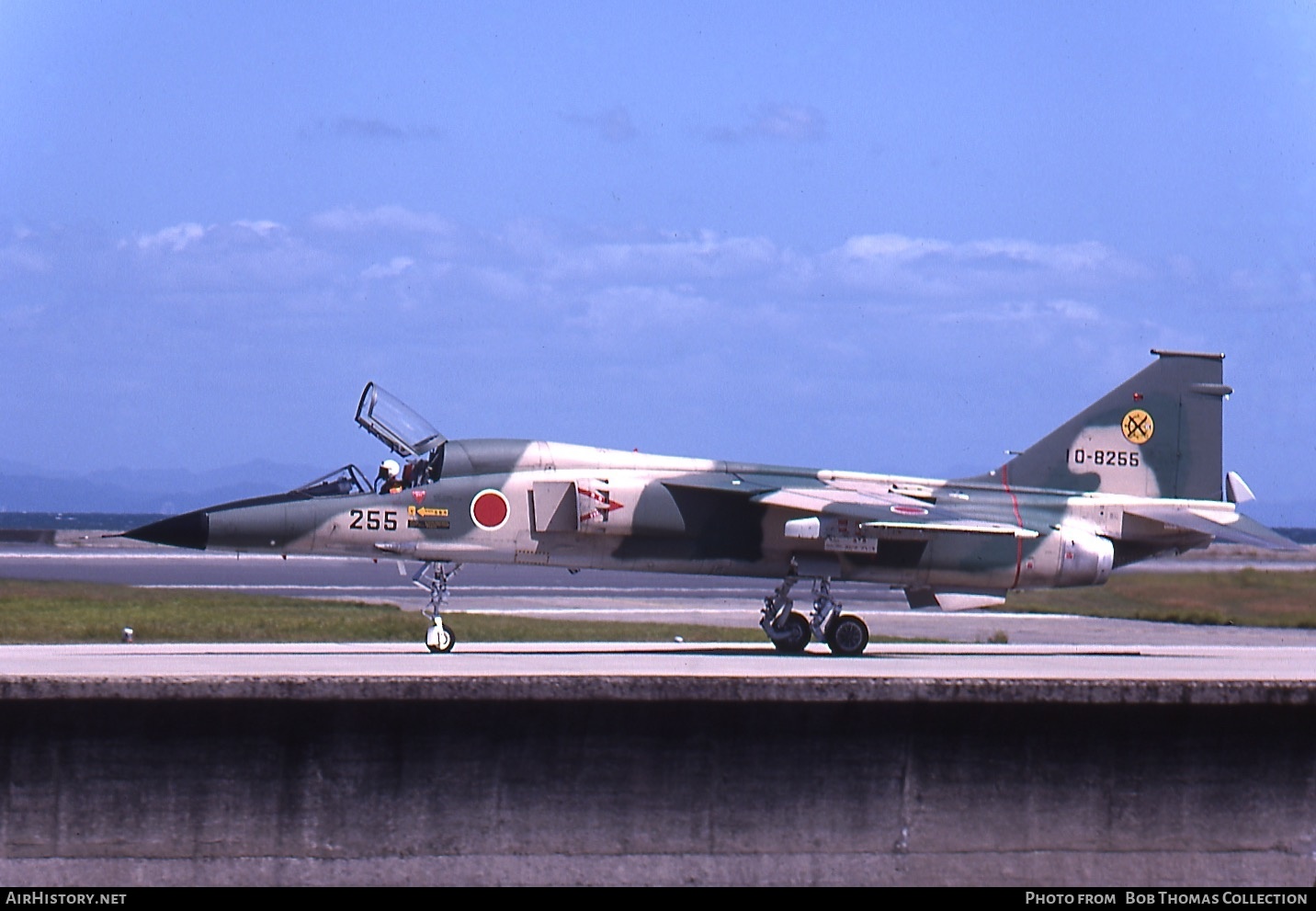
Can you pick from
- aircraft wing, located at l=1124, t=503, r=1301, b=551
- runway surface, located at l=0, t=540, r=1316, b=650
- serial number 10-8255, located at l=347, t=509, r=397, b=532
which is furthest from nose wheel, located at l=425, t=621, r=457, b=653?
aircraft wing, located at l=1124, t=503, r=1301, b=551

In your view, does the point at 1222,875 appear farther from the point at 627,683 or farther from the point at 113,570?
the point at 113,570

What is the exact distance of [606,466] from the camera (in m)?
17.2

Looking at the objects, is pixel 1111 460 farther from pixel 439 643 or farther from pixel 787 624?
pixel 439 643

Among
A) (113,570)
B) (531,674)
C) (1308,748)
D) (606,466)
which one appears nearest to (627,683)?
(531,674)

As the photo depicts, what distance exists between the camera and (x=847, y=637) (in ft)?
56.5

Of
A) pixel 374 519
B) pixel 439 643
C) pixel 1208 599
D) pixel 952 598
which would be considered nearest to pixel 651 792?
pixel 439 643

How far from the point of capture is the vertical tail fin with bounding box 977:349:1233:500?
62.5 feet

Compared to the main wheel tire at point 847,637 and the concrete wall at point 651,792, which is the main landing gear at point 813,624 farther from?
the concrete wall at point 651,792

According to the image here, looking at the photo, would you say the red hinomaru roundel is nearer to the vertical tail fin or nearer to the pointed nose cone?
the pointed nose cone

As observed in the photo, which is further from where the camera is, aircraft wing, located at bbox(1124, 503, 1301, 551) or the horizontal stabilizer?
aircraft wing, located at bbox(1124, 503, 1301, 551)

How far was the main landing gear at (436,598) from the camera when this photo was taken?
633 inches

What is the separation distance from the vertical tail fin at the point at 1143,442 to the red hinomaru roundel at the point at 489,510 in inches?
255

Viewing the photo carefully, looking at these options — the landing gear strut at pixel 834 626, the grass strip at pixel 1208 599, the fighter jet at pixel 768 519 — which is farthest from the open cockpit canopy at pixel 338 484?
the grass strip at pixel 1208 599

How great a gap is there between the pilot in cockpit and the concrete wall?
795 centimetres
